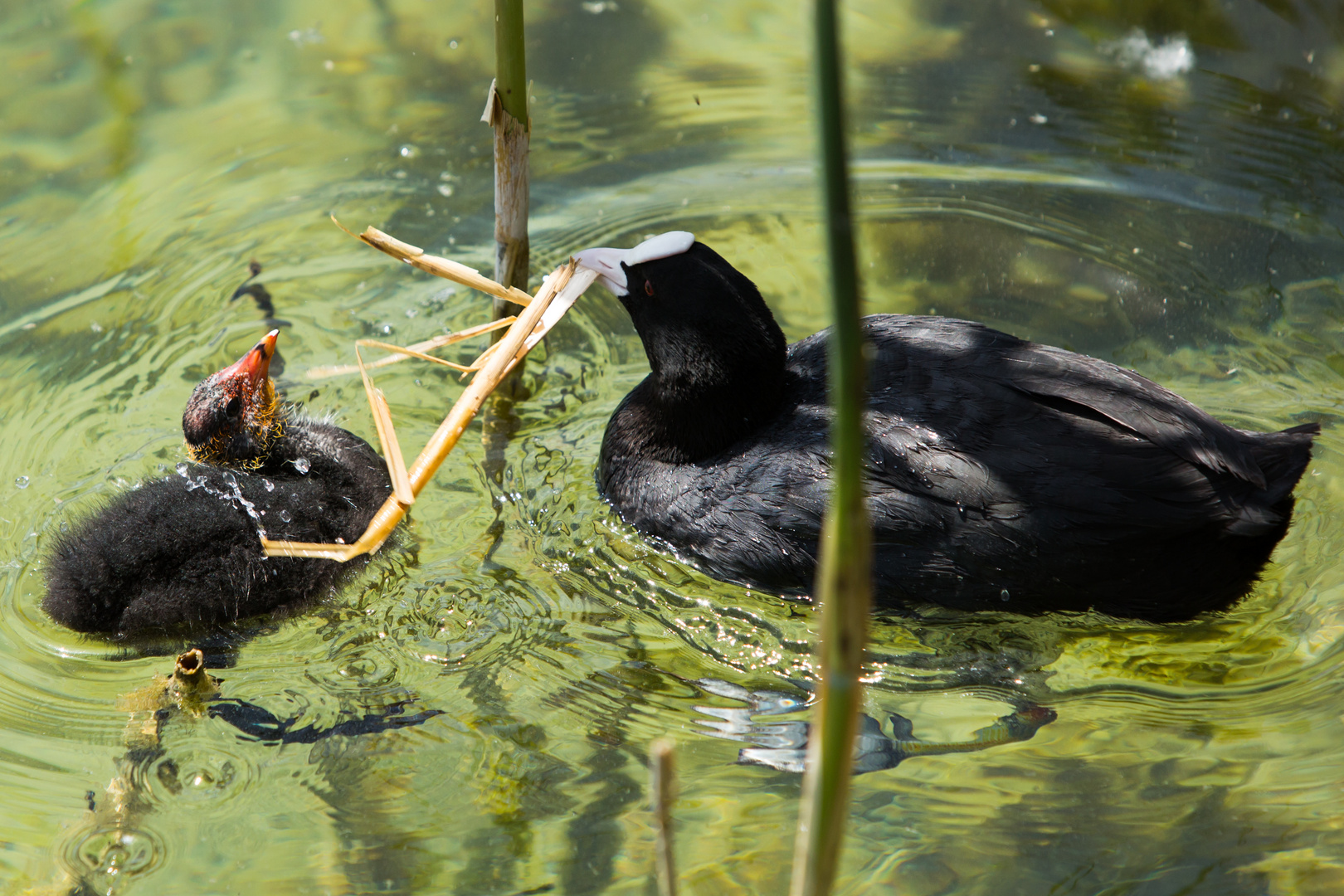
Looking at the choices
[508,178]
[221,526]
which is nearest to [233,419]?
[221,526]

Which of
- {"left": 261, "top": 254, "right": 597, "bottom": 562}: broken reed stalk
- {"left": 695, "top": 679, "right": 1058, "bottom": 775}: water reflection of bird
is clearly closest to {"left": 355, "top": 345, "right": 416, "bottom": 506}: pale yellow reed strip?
{"left": 261, "top": 254, "right": 597, "bottom": 562}: broken reed stalk

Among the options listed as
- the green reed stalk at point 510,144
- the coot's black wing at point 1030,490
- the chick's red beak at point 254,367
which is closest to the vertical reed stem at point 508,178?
the green reed stalk at point 510,144

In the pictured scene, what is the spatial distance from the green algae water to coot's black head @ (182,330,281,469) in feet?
1.16

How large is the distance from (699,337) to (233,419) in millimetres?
1264

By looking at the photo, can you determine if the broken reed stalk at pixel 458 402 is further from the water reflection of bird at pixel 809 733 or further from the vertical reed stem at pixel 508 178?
the water reflection of bird at pixel 809 733

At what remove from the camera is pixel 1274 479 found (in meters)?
2.76

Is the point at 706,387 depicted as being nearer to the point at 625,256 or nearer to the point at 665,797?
the point at 625,256

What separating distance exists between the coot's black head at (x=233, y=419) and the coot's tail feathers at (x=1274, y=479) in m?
2.44

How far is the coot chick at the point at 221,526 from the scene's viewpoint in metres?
2.69

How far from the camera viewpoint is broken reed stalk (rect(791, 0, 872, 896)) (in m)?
1.00

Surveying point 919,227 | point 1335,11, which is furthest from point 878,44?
point 1335,11

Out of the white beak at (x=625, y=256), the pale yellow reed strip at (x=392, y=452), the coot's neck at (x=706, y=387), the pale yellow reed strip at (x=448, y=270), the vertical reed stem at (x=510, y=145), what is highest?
the vertical reed stem at (x=510, y=145)

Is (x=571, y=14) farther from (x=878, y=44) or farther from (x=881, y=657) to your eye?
(x=881, y=657)

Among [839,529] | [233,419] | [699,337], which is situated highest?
[699,337]
